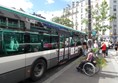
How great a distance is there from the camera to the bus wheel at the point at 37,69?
Answer: 21.0 ft

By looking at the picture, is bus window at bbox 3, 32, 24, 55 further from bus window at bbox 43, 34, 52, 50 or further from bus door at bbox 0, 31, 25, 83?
bus window at bbox 43, 34, 52, 50

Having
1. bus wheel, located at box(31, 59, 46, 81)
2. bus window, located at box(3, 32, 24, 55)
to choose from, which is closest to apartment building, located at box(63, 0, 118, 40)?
bus wheel, located at box(31, 59, 46, 81)

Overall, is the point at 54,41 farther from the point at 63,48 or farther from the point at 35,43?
the point at 35,43

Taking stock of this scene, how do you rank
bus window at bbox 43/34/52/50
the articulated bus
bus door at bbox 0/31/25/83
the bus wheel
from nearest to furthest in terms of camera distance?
bus door at bbox 0/31/25/83 → the articulated bus → the bus wheel → bus window at bbox 43/34/52/50

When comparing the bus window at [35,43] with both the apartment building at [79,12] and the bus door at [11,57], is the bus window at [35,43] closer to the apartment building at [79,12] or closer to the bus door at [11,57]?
the bus door at [11,57]

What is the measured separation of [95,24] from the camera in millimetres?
24609

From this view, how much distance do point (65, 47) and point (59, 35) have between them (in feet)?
3.99

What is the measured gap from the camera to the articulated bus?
4.91 m

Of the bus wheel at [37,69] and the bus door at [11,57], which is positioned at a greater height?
the bus door at [11,57]

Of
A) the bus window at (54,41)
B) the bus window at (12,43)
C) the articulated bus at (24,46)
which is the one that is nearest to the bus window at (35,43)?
the articulated bus at (24,46)

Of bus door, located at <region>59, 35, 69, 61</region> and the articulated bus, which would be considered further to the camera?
bus door, located at <region>59, 35, 69, 61</region>

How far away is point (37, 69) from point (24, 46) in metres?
1.46

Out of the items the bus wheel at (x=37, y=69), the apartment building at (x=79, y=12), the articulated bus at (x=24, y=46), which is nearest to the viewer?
the articulated bus at (x=24, y=46)

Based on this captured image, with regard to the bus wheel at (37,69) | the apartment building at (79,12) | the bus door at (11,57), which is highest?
the apartment building at (79,12)
